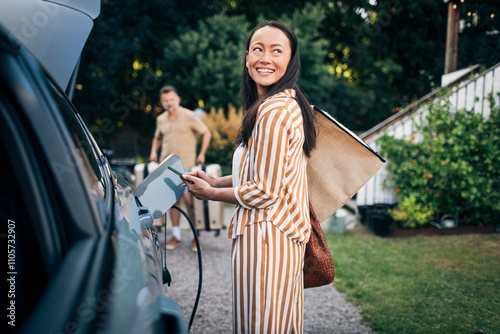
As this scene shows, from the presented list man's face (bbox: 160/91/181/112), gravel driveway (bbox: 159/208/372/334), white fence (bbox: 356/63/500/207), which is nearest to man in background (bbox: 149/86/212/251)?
man's face (bbox: 160/91/181/112)

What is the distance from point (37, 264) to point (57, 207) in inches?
6.2

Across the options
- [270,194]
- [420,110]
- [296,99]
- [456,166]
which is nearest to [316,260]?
[270,194]

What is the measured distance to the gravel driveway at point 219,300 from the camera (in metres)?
3.21

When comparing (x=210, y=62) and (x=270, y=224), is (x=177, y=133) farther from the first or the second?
(x=210, y=62)

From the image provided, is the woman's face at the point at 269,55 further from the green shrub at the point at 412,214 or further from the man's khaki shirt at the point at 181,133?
the green shrub at the point at 412,214

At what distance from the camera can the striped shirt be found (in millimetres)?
1524

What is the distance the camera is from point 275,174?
1530mm

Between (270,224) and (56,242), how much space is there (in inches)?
33.5

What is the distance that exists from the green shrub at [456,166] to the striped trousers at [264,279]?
4905mm

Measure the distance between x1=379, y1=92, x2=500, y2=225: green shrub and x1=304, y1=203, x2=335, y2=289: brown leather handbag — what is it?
4.63m

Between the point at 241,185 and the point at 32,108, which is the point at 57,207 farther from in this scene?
the point at 241,185

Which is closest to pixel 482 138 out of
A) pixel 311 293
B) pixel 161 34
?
pixel 311 293

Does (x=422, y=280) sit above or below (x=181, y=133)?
below

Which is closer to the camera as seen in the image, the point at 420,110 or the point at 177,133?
the point at 177,133
